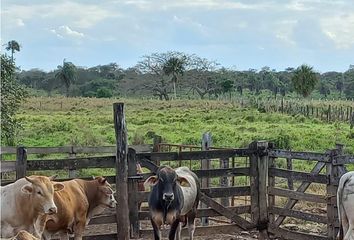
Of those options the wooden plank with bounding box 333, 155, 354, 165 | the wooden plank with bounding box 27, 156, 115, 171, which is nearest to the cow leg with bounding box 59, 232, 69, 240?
the wooden plank with bounding box 27, 156, 115, 171

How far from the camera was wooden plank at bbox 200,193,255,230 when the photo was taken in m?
10.4

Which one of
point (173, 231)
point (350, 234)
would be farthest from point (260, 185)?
point (350, 234)

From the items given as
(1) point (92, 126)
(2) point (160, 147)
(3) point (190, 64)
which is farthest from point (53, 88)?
(2) point (160, 147)

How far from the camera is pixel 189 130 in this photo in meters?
26.3

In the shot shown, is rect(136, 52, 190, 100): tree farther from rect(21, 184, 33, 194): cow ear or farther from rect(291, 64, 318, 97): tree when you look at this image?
rect(21, 184, 33, 194): cow ear

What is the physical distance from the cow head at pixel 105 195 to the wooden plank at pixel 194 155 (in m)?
0.84

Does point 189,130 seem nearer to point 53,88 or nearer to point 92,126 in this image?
point 92,126

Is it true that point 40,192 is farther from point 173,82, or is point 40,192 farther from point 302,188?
point 173,82

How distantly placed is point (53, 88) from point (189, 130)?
193 feet

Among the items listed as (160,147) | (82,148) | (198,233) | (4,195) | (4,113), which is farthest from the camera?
(4,113)

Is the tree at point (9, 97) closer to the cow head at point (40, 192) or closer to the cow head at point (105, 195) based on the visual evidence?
the cow head at point (105, 195)

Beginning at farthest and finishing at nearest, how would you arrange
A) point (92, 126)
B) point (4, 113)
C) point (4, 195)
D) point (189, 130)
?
point (92, 126)
point (189, 130)
point (4, 113)
point (4, 195)

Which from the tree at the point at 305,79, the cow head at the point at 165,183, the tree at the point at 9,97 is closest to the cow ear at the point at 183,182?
the cow head at the point at 165,183

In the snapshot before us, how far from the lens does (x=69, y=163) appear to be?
9500 mm
